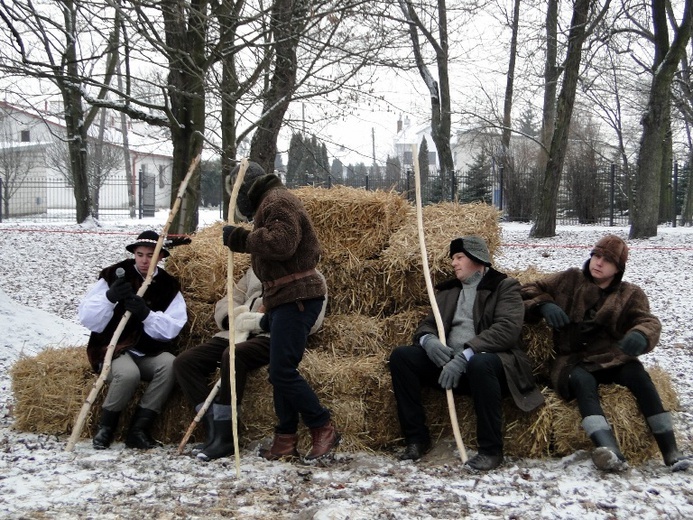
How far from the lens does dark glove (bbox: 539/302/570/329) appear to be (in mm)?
4902

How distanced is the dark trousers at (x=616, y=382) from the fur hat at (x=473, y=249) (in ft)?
3.04

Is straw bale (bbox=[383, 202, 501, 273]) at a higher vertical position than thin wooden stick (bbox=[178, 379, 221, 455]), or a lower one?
higher

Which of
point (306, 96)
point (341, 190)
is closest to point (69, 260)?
point (306, 96)

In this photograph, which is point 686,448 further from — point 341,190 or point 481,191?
point 481,191

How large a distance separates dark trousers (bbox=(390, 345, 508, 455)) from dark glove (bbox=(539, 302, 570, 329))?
465mm

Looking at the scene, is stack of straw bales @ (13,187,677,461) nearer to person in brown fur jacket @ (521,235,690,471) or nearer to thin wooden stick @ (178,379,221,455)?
person in brown fur jacket @ (521,235,690,471)

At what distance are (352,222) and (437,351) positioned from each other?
1637mm

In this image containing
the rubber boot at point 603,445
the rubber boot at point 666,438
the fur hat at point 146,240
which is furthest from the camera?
the fur hat at point 146,240

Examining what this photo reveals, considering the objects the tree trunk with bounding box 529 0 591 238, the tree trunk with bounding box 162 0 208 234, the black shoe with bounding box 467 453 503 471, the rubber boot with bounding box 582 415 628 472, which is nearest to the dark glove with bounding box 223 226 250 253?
the black shoe with bounding box 467 453 503 471

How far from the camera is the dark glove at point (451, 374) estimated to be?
186 inches

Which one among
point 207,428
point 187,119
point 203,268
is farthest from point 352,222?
point 187,119

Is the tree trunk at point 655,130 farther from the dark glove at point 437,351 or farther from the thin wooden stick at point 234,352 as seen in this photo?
the thin wooden stick at point 234,352

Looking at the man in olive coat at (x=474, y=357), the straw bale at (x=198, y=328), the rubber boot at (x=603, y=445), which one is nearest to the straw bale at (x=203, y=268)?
the straw bale at (x=198, y=328)

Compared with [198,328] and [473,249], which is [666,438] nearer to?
[473,249]
